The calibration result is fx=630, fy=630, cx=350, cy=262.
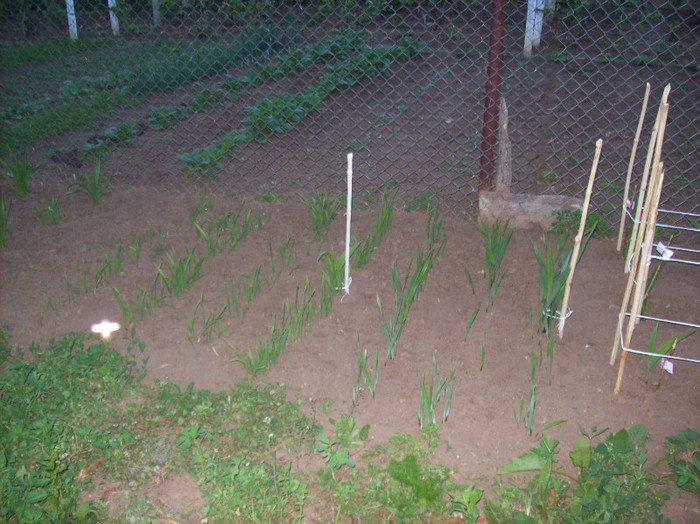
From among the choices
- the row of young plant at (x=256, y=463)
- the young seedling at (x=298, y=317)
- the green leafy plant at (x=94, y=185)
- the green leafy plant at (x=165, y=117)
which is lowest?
the row of young plant at (x=256, y=463)

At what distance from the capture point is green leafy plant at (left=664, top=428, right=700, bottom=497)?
2160 millimetres

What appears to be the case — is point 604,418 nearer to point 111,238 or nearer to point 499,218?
point 499,218

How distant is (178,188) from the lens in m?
4.52

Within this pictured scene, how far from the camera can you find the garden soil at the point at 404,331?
2447mm

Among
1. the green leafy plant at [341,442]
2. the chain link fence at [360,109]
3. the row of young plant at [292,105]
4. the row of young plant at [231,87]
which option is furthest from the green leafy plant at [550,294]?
the row of young plant at [231,87]

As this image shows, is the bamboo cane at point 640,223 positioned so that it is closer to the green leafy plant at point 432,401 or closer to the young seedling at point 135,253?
the green leafy plant at point 432,401

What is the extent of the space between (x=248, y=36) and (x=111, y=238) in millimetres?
3978

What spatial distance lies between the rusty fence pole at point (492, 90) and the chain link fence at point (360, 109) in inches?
12.5

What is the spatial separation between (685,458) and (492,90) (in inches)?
90.0

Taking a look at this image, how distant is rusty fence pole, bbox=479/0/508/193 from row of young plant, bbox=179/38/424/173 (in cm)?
168

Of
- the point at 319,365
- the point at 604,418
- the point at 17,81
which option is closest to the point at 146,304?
the point at 319,365

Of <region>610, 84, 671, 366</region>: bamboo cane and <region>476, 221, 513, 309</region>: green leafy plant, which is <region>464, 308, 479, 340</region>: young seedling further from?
<region>610, 84, 671, 366</region>: bamboo cane

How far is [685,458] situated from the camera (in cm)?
229

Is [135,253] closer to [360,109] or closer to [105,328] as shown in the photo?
[105,328]
